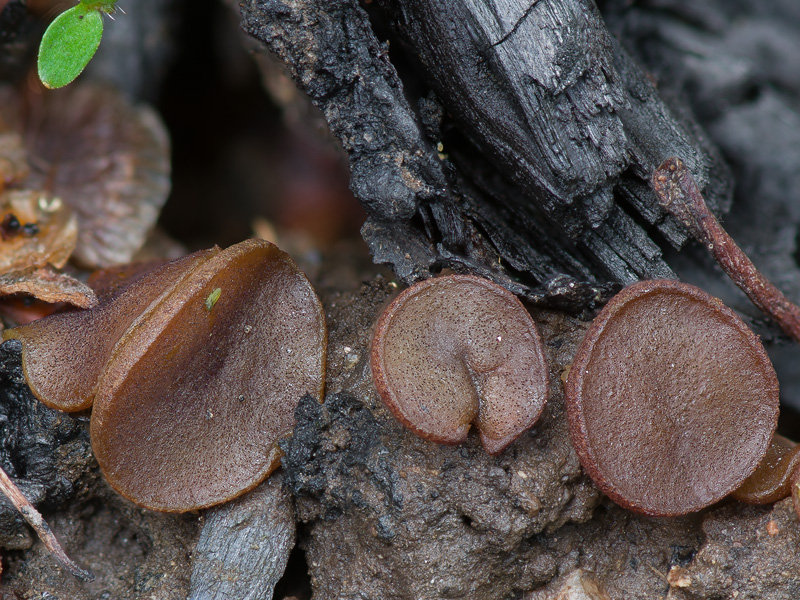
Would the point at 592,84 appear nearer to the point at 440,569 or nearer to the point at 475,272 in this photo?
the point at 475,272

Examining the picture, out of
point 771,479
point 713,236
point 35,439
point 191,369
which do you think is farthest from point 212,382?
point 771,479

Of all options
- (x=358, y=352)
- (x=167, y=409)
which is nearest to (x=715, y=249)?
(x=358, y=352)

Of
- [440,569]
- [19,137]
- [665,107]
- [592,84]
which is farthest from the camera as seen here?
[19,137]

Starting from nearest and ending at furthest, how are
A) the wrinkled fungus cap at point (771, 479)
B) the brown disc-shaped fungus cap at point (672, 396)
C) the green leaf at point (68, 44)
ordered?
1. the brown disc-shaped fungus cap at point (672, 396)
2. the wrinkled fungus cap at point (771, 479)
3. the green leaf at point (68, 44)

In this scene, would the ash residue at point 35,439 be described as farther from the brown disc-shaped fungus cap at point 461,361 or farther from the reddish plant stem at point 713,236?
the reddish plant stem at point 713,236

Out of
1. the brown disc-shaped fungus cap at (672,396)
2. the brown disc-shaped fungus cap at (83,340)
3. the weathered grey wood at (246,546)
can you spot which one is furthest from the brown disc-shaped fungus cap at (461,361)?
the brown disc-shaped fungus cap at (83,340)

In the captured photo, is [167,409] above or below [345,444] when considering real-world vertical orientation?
below
